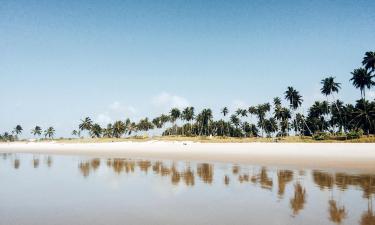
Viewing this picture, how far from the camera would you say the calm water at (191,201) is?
9.94 m

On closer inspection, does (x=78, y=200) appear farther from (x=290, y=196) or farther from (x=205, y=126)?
(x=205, y=126)

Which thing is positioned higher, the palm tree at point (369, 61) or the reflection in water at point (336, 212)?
the palm tree at point (369, 61)

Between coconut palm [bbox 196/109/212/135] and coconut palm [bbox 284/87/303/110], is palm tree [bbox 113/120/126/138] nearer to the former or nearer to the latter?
coconut palm [bbox 196/109/212/135]

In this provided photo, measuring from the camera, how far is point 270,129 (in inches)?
6924

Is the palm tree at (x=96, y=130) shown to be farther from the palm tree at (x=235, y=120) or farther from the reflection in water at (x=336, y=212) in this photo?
the reflection in water at (x=336, y=212)

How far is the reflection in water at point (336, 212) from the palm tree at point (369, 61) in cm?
8773

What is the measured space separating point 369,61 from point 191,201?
90467 millimetres

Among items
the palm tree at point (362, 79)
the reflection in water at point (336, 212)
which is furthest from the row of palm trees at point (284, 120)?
the reflection in water at point (336, 212)

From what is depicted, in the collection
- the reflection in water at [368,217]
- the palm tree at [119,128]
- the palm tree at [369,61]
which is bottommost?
the reflection in water at [368,217]

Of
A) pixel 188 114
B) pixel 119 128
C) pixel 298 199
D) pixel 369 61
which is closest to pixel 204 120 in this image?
pixel 188 114

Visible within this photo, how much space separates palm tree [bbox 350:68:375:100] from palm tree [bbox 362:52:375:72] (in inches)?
179

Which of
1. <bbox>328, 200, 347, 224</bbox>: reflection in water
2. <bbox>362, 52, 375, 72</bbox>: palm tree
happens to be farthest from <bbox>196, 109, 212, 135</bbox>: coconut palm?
<bbox>328, 200, 347, 224</bbox>: reflection in water

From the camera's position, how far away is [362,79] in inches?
3711

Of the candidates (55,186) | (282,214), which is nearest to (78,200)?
(55,186)
